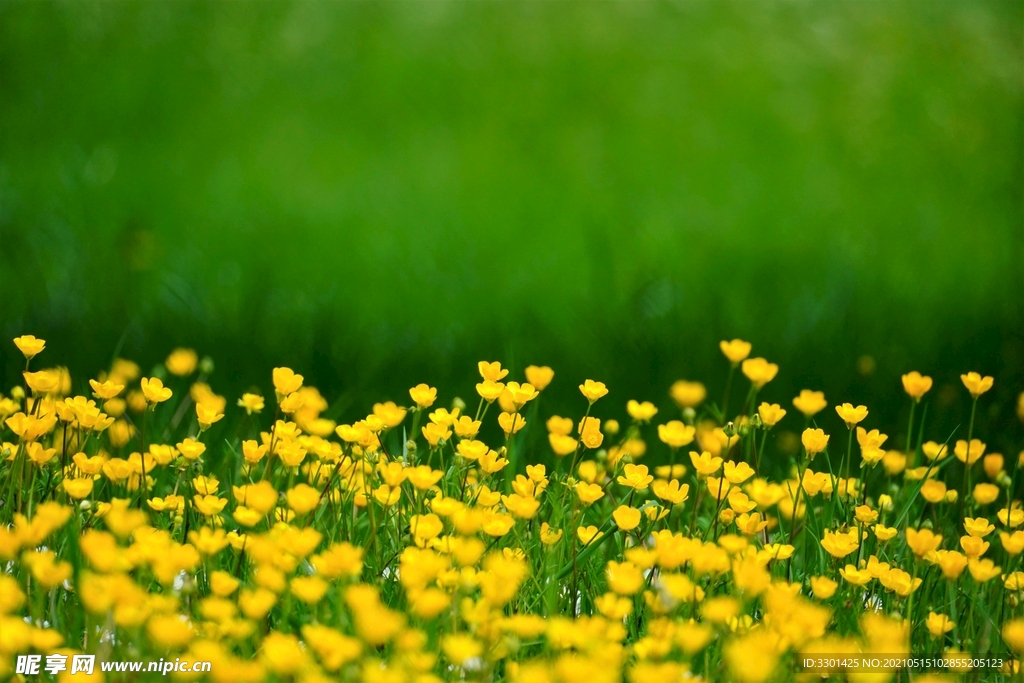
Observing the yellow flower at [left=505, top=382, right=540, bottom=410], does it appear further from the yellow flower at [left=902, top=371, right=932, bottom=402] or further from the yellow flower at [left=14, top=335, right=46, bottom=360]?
the yellow flower at [left=14, top=335, right=46, bottom=360]

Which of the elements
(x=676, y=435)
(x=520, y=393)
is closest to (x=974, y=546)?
(x=676, y=435)

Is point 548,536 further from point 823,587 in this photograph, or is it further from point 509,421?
point 823,587

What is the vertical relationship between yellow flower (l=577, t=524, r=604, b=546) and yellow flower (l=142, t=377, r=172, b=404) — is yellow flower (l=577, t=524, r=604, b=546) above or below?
below

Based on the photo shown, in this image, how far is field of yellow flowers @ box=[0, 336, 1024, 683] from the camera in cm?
141

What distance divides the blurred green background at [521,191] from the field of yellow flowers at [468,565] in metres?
0.95

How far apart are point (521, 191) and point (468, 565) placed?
4.29 meters

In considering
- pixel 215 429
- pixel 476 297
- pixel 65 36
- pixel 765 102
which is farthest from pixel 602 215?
pixel 65 36

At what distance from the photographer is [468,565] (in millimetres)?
1686

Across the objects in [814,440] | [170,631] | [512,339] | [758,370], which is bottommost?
[170,631]

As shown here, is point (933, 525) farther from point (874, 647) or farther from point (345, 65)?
point (345, 65)

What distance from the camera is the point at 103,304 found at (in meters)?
3.77

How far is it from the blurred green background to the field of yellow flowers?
955 mm

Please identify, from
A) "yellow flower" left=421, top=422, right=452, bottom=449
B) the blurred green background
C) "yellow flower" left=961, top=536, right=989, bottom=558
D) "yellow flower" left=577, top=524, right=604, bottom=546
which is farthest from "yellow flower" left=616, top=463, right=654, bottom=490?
the blurred green background

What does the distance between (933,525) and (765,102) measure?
5097mm
